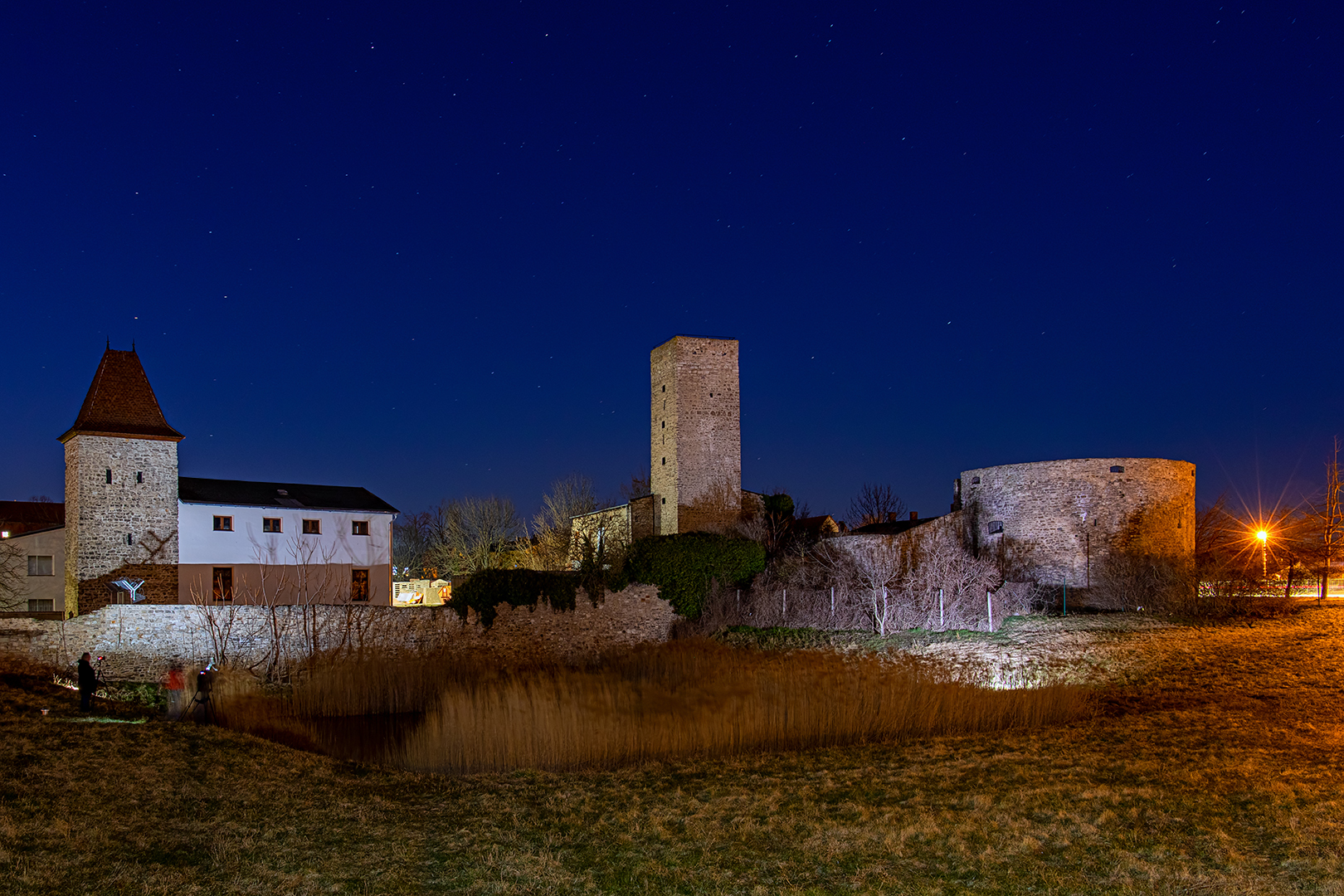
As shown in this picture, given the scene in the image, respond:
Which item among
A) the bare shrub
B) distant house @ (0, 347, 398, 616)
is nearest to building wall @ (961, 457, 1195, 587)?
the bare shrub

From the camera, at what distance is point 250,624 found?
24.0 meters

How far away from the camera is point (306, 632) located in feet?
79.9

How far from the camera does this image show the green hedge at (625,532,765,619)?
2762cm

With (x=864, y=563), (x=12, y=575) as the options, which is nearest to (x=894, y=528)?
(x=864, y=563)

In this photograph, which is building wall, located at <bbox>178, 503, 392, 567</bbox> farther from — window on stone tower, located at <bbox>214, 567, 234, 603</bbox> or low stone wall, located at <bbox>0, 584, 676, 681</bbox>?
low stone wall, located at <bbox>0, 584, 676, 681</bbox>

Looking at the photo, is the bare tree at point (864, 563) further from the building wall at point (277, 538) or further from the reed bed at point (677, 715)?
the building wall at point (277, 538)

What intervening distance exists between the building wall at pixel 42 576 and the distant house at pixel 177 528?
38.9 feet

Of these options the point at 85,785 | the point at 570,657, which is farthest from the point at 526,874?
the point at 570,657

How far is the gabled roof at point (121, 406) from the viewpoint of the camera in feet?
93.7

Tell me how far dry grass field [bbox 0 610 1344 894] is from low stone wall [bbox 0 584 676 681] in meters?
11.5

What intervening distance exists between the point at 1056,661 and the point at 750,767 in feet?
29.8

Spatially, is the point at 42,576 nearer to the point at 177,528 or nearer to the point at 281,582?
the point at 177,528

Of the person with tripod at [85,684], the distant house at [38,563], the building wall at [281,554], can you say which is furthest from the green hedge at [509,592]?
the distant house at [38,563]

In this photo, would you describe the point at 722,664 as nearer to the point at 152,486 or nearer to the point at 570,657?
the point at 570,657
